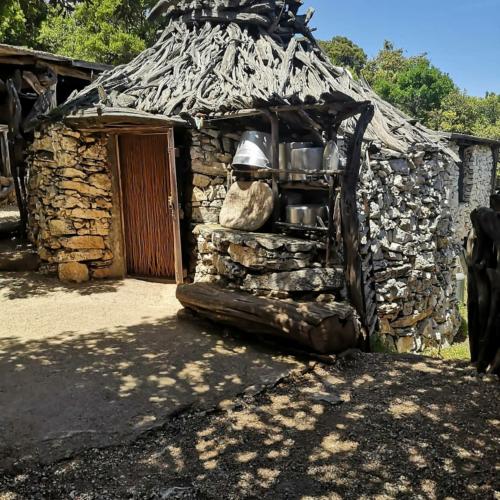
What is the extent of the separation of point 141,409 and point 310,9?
8.33 m

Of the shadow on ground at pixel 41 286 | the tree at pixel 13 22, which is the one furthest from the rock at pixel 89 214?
the tree at pixel 13 22

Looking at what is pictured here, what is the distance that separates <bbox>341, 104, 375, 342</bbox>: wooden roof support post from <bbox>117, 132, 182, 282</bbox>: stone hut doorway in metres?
3.07

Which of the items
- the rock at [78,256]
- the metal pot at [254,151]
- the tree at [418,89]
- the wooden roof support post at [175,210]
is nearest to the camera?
the metal pot at [254,151]

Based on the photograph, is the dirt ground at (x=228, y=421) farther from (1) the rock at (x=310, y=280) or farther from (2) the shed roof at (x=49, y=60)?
(2) the shed roof at (x=49, y=60)

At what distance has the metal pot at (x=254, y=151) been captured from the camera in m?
6.82

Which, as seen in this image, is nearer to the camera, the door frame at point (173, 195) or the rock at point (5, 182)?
the door frame at point (173, 195)

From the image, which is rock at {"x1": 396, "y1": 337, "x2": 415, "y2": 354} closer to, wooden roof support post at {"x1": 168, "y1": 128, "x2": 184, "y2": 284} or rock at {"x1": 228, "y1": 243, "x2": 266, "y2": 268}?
rock at {"x1": 228, "y1": 243, "x2": 266, "y2": 268}

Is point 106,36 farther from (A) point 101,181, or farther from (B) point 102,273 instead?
(B) point 102,273

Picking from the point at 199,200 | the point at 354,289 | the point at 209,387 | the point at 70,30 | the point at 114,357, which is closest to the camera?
the point at 209,387

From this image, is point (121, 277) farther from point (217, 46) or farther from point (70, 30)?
point (70, 30)

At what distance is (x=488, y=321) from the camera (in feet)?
13.6

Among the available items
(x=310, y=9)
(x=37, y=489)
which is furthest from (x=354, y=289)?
(x=310, y=9)

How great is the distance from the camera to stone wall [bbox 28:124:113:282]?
7820 millimetres

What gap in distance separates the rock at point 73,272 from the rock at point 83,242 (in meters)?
0.30
